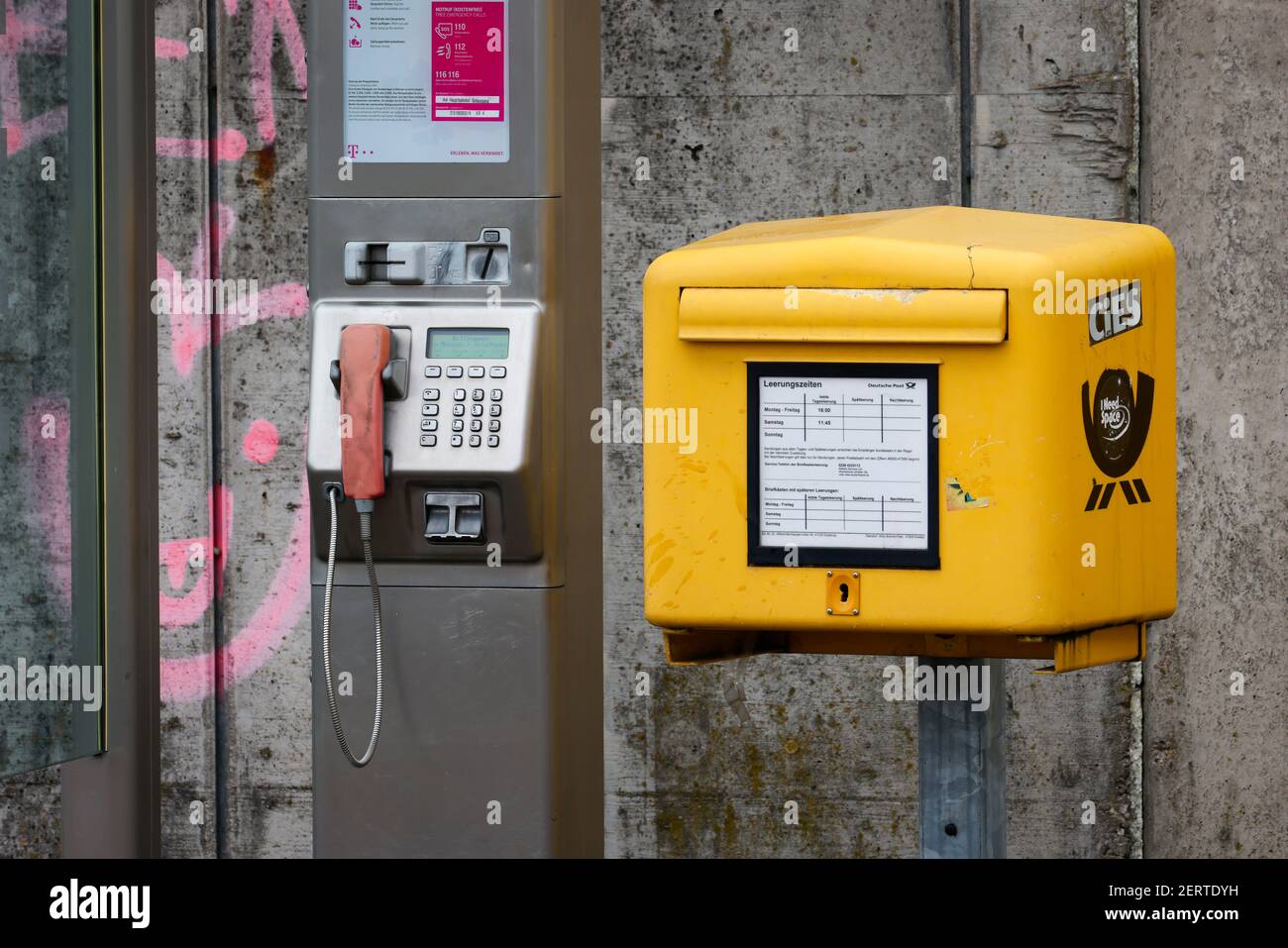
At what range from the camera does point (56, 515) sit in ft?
9.49

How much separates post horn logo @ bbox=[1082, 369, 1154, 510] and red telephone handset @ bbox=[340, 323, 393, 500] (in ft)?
4.07

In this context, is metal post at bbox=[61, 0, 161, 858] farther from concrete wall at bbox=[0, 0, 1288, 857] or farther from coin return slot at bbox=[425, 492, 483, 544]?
concrete wall at bbox=[0, 0, 1288, 857]

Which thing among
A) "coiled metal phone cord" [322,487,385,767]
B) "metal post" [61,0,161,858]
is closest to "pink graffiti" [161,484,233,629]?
"metal post" [61,0,161,858]

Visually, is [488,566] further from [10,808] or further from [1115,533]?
[10,808]

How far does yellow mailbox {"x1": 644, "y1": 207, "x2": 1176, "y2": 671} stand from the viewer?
199 centimetres

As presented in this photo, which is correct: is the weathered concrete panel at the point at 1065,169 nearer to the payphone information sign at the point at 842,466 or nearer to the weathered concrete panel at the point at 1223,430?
the weathered concrete panel at the point at 1223,430

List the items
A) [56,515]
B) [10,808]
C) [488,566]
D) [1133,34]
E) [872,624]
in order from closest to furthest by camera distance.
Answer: [872,624]
[488,566]
[56,515]
[1133,34]
[10,808]

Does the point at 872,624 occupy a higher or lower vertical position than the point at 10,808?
higher

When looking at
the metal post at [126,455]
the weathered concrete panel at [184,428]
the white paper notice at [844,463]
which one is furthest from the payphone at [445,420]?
the weathered concrete panel at [184,428]

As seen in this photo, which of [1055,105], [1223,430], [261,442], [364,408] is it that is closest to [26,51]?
[364,408]

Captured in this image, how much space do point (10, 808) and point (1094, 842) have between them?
2.95m

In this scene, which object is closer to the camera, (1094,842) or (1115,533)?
(1115,533)

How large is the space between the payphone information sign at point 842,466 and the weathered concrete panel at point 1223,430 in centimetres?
196

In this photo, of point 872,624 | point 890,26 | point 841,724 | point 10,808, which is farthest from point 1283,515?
point 10,808
